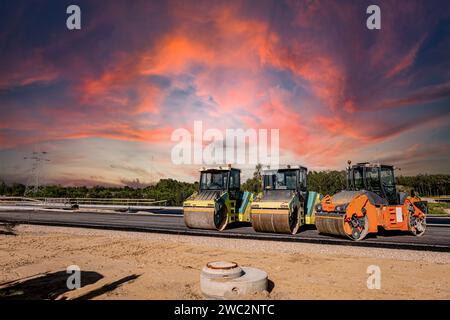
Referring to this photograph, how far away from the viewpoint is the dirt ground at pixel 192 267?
695 cm

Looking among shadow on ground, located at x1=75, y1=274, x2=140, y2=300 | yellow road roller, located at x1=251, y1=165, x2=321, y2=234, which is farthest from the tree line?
shadow on ground, located at x1=75, y1=274, x2=140, y2=300

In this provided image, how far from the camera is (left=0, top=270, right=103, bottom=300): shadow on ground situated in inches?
274

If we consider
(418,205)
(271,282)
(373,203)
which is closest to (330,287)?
(271,282)

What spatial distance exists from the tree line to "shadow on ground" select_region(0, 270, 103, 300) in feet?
24.6

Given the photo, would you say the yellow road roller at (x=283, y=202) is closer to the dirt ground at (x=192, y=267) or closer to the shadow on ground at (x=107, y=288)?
the dirt ground at (x=192, y=267)

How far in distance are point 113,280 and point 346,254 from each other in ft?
22.6

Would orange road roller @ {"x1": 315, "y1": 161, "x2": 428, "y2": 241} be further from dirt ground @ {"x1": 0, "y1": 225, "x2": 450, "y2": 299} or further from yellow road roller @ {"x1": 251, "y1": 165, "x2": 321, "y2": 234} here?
dirt ground @ {"x1": 0, "y1": 225, "x2": 450, "y2": 299}

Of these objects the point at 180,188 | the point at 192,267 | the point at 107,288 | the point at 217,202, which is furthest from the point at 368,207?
the point at 180,188

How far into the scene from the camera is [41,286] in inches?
302

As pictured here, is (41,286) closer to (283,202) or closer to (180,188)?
(283,202)

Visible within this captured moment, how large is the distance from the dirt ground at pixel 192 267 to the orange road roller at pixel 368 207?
1.56m

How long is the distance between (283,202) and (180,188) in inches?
2103

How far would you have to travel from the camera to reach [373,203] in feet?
39.6

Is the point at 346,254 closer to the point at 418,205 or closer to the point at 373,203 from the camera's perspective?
the point at 373,203
